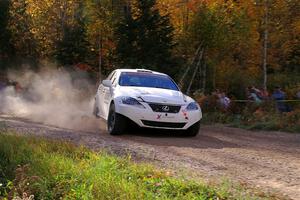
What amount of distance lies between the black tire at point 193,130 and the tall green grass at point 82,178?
3.88 metres

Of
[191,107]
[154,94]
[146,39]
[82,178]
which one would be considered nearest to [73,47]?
[146,39]

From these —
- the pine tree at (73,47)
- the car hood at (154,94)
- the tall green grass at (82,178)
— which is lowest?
the tall green grass at (82,178)

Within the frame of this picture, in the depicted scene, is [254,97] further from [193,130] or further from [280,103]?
[193,130]

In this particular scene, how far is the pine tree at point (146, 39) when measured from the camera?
2902 centimetres

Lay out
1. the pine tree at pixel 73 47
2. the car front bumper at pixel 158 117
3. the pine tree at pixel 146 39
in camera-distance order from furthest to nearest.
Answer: the pine tree at pixel 73 47 < the pine tree at pixel 146 39 < the car front bumper at pixel 158 117

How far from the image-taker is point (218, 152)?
31.2 feet

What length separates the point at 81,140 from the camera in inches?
402

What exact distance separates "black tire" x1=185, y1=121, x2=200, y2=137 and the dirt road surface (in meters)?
0.13

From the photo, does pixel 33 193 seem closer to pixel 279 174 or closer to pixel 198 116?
pixel 279 174

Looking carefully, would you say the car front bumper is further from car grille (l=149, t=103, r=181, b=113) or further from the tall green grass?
the tall green grass

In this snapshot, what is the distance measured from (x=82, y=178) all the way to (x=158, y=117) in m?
4.74

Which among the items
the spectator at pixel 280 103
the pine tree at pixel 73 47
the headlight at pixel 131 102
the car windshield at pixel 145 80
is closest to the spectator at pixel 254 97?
the spectator at pixel 280 103

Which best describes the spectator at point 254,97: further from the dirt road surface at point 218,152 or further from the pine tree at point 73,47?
the pine tree at point 73,47

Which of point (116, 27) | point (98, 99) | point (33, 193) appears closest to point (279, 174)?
point (33, 193)
